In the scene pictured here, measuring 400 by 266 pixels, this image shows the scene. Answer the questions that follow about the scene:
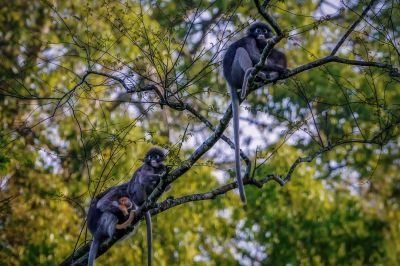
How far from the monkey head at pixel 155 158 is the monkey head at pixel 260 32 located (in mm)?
1400

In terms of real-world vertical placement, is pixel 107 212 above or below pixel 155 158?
below

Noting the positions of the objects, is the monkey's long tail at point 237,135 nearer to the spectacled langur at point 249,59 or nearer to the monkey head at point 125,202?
the spectacled langur at point 249,59

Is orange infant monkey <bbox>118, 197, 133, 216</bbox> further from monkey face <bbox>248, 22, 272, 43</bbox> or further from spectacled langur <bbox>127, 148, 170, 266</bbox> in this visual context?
monkey face <bbox>248, 22, 272, 43</bbox>

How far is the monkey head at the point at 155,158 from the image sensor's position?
6.71 meters

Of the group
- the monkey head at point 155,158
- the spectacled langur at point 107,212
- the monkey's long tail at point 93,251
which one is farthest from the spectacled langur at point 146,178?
the monkey's long tail at point 93,251

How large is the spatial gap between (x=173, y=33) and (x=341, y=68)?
835 cm

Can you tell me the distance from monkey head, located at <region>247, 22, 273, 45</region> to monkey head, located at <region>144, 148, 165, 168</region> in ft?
4.59

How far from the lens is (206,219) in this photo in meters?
10.5

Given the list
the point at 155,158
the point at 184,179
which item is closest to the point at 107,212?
the point at 155,158

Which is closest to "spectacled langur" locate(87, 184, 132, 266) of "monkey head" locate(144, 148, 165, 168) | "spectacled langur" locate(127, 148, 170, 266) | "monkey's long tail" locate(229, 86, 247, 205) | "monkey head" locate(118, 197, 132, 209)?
"monkey head" locate(118, 197, 132, 209)

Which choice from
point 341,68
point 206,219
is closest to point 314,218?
point 206,219

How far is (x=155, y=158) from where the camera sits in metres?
6.75

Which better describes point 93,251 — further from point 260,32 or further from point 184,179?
point 184,179

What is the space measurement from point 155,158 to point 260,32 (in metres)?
1.54
